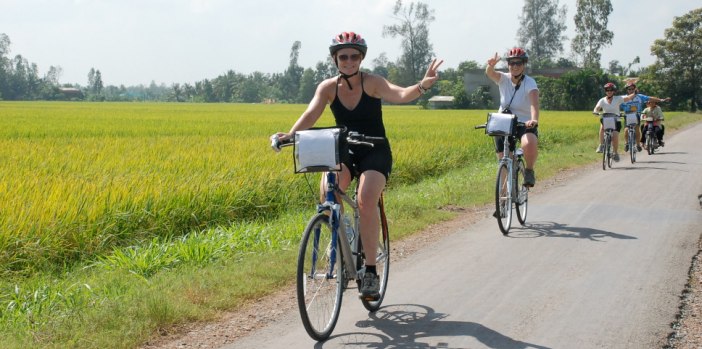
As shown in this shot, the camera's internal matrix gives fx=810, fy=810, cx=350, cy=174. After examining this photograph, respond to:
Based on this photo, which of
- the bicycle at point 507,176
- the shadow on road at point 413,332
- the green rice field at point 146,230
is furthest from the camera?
the bicycle at point 507,176

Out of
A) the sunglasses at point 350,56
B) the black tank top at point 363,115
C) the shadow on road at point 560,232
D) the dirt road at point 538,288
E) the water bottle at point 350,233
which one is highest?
the sunglasses at point 350,56

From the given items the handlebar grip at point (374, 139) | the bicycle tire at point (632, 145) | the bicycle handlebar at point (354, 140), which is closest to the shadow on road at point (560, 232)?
the handlebar grip at point (374, 139)

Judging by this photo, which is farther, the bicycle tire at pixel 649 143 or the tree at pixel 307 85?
the tree at pixel 307 85

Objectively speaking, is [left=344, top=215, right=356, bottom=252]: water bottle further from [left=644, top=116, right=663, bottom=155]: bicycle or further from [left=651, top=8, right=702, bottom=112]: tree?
[left=651, top=8, right=702, bottom=112]: tree

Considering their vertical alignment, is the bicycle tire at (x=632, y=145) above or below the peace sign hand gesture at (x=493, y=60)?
below

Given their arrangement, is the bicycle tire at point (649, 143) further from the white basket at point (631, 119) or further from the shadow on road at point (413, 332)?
the shadow on road at point (413, 332)

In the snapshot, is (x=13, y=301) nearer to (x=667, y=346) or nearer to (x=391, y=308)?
(x=391, y=308)

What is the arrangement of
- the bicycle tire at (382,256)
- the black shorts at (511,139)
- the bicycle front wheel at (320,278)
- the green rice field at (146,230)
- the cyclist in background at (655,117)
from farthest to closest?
the cyclist in background at (655,117)
the black shorts at (511,139)
the bicycle tire at (382,256)
the green rice field at (146,230)
the bicycle front wheel at (320,278)

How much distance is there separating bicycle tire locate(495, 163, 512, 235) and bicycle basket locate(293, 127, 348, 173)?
4250mm

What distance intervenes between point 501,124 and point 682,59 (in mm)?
67502

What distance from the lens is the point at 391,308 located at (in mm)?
5590

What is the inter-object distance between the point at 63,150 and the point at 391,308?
Result: 34.8ft

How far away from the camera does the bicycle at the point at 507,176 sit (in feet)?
28.6

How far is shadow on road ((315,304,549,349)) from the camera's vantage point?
4.71 meters
